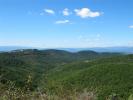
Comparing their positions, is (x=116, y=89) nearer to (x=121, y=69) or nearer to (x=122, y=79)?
(x=122, y=79)

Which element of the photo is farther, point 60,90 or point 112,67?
point 112,67

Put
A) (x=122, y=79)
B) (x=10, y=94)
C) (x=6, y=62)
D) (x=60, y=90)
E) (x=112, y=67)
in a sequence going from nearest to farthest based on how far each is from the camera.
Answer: (x=10, y=94) → (x=60, y=90) → (x=122, y=79) → (x=112, y=67) → (x=6, y=62)

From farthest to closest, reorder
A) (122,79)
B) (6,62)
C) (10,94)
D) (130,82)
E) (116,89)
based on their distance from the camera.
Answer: (6,62) < (122,79) < (130,82) < (116,89) < (10,94)

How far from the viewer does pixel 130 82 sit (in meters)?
55.4

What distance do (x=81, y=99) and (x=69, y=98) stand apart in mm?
500

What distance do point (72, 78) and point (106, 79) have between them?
428 inches

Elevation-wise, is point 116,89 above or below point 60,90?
below

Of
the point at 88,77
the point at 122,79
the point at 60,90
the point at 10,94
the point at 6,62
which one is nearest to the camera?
the point at 10,94

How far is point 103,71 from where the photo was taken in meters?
68.9

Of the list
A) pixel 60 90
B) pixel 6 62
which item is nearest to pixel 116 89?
pixel 60 90

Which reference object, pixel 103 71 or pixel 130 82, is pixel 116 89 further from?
pixel 103 71

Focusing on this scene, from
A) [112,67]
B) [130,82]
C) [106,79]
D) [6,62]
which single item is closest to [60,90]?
[130,82]

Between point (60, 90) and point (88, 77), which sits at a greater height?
point (60, 90)

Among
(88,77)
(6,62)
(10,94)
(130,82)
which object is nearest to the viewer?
(10,94)
